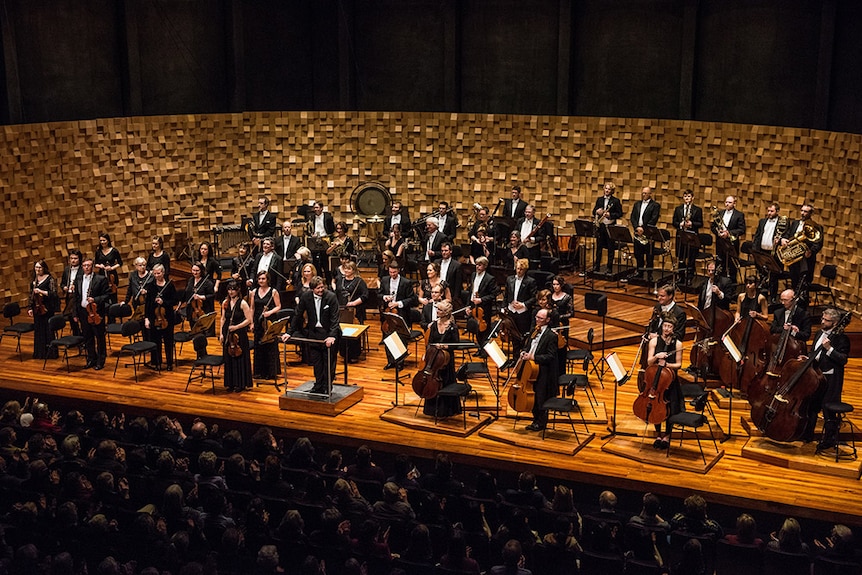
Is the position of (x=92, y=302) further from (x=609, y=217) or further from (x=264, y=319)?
(x=609, y=217)

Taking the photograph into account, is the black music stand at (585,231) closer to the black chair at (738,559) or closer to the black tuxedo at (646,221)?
the black tuxedo at (646,221)

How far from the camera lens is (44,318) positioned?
1340cm

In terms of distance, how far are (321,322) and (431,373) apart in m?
1.55

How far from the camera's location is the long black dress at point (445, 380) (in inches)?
436

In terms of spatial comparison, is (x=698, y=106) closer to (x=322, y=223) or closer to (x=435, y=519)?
(x=322, y=223)

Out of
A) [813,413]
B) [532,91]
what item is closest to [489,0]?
[532,91]

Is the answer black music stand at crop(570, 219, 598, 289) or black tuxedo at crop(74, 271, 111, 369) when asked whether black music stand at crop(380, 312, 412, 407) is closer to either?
black tuxedo at crop(74, 271, 111, 369)

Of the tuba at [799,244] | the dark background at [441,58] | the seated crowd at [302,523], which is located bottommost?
the seated crowd at [302,523]

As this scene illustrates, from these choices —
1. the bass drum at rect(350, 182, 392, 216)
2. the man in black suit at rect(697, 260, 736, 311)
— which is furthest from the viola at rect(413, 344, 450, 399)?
the bass drum at rect(350, 182, 392, 216)

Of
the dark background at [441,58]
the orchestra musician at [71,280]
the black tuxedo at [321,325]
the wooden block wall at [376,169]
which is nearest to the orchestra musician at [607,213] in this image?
the wooden block wall at [376,169]

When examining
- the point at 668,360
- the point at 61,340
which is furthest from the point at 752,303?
the point at 61,340

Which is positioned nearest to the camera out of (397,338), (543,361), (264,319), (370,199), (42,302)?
(543,361)

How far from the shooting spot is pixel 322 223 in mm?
16453

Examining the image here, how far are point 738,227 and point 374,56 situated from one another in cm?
783
